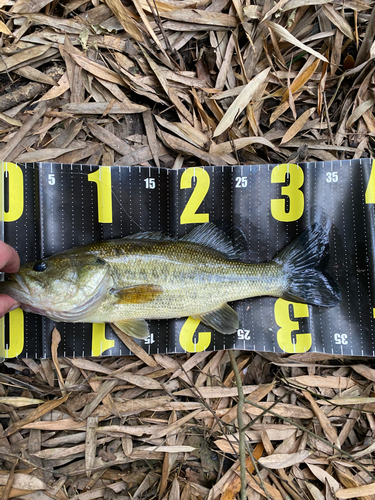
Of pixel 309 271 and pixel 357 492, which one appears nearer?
pixel 357 492

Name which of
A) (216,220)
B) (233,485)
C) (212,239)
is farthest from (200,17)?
A: (233,485)

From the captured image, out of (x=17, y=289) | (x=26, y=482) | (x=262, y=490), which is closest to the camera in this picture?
(x=17, y=289)

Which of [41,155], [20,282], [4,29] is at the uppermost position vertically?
[4,29]

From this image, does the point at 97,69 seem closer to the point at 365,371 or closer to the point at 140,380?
the point at 140,380

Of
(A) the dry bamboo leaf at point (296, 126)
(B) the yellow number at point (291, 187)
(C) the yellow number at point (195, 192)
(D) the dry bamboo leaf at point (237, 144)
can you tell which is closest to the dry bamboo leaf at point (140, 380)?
(C) the yellow number at point (195, 192)

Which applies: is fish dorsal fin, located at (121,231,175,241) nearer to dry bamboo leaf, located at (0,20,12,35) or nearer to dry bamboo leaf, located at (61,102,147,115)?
dry bamboo leaf, located at (61,102,147,115)

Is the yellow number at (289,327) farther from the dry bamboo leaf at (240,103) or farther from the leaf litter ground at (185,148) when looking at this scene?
the dry bamboo leaf at (240,103)

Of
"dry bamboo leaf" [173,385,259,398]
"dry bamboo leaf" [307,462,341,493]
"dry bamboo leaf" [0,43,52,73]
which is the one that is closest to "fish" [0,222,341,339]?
"dry bamboo leaf" [173,385,259,398]
